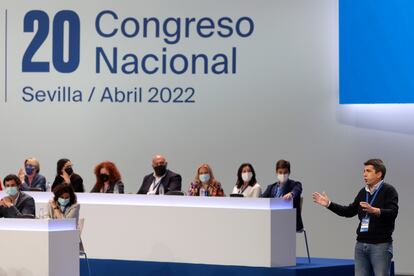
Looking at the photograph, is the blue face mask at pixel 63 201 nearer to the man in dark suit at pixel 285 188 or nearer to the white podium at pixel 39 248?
the white podium at pixel 39 248

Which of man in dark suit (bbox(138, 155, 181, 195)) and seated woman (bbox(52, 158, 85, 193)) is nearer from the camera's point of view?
man in dark suit (bbox(138, 155, 181, 195))

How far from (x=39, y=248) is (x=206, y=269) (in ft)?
6.57

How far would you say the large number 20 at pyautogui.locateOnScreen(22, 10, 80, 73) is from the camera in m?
14.6

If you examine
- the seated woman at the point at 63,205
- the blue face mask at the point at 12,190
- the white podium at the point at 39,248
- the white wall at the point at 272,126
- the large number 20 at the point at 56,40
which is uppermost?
the large number 20 at the point at 56,40

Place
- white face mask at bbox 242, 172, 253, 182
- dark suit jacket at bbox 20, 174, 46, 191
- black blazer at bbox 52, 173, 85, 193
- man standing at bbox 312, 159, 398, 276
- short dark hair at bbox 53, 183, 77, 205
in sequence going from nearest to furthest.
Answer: man standing at bbox 312, 159, 398, 276 → short dark hair at bbox 53, 183, 77, 205 → white face mask at bbox 242, 172, 253, 182 → black blazer at bbox 52, 173, 85, 193 → dark suit jacket at bbox 20, 174, 46, 191

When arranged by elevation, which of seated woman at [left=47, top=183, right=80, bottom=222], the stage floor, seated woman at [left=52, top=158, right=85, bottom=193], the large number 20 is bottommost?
the stage floor

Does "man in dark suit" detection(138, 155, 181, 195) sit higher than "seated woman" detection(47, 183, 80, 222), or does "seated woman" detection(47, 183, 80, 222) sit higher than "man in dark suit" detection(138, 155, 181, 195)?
"man in dark suit" detection(138, 155, 181, 195)

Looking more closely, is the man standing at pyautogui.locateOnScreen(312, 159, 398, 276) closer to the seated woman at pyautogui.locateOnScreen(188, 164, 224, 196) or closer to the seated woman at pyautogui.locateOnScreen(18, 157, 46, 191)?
the seated woman at pyautogui.locateOnScreen(188, 164, 224, 196)

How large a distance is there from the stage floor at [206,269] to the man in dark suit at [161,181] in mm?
871

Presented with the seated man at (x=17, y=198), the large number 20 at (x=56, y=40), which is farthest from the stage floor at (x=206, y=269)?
the large number 20 at (x=56, y=40)

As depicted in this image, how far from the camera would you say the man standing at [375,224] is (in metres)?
8.41

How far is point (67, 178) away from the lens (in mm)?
12766

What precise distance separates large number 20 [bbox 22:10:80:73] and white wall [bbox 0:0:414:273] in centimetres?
19

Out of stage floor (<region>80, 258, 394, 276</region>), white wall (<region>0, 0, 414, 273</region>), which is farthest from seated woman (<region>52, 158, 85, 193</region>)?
white wall (<region>0, 0, 414, 273</region>)
